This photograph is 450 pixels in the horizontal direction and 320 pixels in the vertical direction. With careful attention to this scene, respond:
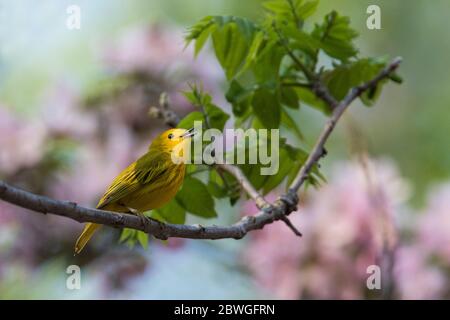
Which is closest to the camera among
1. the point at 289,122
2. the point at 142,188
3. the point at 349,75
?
the point at 142,188

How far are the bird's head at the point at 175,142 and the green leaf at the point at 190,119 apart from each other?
13 millimetres

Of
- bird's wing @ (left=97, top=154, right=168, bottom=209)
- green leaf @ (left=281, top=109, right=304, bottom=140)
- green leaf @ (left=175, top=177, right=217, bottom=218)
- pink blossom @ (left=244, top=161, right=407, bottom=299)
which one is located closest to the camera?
bird's wing @ (left=97, top=154, right=168, bottom=209)

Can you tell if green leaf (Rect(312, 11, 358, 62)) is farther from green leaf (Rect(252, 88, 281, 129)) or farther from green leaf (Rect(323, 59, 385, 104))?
green leaf (Rect(252, 88, 281, 129))

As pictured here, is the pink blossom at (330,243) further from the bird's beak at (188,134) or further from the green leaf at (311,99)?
the bird's beak at (188,134)

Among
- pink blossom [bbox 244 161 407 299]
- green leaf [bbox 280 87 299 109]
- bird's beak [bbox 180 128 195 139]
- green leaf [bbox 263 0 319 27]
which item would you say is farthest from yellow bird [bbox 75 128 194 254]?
pink blossom [bbox 244 161 407 299]

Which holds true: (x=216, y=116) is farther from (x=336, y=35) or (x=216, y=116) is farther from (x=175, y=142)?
(x=336, y=35)

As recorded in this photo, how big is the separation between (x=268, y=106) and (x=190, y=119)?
0.19 m

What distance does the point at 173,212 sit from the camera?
1.77m

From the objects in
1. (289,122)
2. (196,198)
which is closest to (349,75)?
(289,122)

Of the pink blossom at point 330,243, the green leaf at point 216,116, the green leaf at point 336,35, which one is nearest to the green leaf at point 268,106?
the green leaf at point 216,116

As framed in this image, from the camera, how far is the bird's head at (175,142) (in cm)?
179

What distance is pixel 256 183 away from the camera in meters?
1.82

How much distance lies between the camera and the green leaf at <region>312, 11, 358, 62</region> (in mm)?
1901

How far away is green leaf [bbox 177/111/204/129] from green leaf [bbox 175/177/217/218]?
0.14 metres
